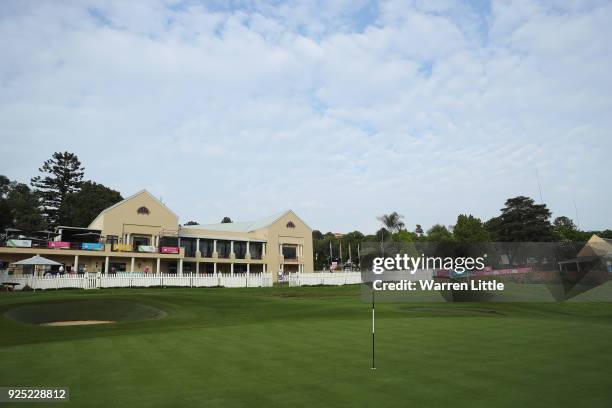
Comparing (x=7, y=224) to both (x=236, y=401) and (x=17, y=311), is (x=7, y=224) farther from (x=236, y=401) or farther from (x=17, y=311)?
(x=236, y=401)

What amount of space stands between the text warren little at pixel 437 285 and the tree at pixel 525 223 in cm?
4605

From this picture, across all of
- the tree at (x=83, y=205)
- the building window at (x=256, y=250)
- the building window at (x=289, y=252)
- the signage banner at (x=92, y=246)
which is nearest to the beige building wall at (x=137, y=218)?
the signage banner at (x=92, y=246)

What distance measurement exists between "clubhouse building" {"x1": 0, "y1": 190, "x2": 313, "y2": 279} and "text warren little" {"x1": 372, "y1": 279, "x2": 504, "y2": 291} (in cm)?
2326

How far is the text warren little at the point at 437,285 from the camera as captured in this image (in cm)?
2695

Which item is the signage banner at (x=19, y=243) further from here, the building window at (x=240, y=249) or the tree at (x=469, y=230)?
the tree at (x=469, y=230)

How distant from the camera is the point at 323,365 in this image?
815 centimetres

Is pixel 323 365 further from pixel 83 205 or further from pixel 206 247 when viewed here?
pixel 83 205

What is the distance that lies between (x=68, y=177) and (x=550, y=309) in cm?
7270

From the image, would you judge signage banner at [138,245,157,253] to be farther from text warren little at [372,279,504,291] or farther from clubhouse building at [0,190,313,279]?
text warren little at [372,279,504,291]

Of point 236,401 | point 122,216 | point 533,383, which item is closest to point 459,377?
point 533,383

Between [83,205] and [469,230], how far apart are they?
2231 inches

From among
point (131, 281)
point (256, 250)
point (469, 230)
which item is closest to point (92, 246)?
point (131, 281)

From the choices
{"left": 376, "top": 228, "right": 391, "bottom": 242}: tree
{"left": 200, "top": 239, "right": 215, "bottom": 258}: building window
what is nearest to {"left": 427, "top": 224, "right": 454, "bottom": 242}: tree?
{"left": 376, "top": 228, "right": 391, "bottom": 242}: tree

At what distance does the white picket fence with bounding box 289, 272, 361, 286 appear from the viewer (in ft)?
149
